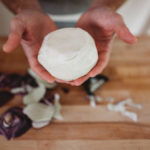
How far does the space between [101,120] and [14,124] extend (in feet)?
0.96

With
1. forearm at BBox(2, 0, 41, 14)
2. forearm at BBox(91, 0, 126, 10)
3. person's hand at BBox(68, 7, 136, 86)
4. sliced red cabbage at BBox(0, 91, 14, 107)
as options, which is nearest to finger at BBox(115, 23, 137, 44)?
person's hand at BBox(68, 7, 136, 86)

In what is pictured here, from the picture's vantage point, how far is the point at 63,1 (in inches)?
39.9

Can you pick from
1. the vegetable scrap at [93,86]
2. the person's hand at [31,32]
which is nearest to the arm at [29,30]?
the person's hand at [31,32]

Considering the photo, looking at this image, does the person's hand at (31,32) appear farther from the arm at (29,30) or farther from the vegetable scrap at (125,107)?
the vegetable scrap at (125,107)

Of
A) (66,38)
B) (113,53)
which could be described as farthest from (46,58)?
(113,53)

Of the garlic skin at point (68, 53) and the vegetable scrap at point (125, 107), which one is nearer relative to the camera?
the garlic skin at point (68, 53)

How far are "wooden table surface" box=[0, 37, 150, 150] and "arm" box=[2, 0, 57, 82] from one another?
19cm

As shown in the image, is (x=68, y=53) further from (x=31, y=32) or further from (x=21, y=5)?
(x=21, y=5)

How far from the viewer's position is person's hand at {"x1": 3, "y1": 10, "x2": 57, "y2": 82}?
2.44 feet

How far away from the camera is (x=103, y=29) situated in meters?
0.87

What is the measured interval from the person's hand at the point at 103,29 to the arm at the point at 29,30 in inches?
4.5

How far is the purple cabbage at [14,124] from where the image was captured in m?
0.85

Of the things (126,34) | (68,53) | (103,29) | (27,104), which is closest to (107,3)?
(103,29)

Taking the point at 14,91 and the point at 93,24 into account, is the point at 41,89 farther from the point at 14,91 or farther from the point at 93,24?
the point at 93,24
